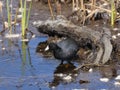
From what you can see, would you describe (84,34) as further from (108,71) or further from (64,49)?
(108,71)

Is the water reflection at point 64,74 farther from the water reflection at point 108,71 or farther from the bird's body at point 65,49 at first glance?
the water reflection at point 108,71

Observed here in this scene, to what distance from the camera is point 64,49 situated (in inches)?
223

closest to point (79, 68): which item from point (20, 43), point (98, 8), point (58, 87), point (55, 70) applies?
point (55, 70)

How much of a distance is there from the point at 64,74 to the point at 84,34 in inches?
29.5

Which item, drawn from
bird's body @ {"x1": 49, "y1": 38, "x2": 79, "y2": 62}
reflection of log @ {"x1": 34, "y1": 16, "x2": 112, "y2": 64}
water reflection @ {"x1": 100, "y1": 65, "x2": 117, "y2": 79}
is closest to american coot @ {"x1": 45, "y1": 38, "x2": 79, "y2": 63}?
bird's body @ {"x1": 49, "y1": 38, "x2": 79, "y2": 62}

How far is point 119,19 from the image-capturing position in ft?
24.1

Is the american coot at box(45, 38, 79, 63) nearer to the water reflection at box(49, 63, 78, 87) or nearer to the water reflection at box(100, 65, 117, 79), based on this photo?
the water reflection at box(49, 63, 78, 87)

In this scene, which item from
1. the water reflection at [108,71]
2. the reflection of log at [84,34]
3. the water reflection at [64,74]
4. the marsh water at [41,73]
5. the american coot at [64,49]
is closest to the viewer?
the marsh water at [41,73]

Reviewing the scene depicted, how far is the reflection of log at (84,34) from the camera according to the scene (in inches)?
218

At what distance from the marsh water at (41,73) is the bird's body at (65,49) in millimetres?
87

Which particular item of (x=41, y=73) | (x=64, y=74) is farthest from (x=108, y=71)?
(x=41, y=73)

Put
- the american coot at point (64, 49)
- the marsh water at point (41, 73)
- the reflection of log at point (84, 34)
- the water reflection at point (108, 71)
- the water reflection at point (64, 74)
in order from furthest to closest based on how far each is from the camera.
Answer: the american coot at point (64, 49)
the reflection of log at point (84, 34)
the water reflection at point (108, 71)
the water reflection at point (64, 74)
the marsh water at point (41, 73)

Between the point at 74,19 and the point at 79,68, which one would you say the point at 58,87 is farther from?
the point at 74,19

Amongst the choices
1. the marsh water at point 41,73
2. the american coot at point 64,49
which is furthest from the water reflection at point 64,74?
the american coot at point 64,49
